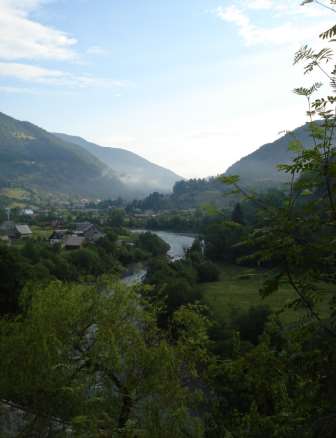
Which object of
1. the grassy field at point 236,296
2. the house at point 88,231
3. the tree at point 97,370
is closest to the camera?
the tree at point 97,370

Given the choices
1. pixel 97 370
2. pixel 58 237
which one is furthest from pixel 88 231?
pixel 97 370

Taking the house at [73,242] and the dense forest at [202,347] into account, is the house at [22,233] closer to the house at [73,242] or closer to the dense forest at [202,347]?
the house at [73,242]

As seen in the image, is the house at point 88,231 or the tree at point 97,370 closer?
the tree at point 97,370

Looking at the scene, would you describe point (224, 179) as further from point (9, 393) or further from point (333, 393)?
point (9, 393)

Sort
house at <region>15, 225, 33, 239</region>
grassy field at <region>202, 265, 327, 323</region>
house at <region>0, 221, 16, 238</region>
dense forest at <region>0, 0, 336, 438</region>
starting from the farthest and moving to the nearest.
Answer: house at <region>0, 221, 16, 238</region>
house at <region>15, 225, 33, 239</region>
grassy field at <region>202, 265, 327, 323</region>
dense forest at <region>0, 0, 336, 438</region>

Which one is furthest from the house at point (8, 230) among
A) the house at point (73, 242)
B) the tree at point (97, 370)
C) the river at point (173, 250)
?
the tree at point (97, 370)

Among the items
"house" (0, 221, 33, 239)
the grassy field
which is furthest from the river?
"house" (0, 221, 33, 239)

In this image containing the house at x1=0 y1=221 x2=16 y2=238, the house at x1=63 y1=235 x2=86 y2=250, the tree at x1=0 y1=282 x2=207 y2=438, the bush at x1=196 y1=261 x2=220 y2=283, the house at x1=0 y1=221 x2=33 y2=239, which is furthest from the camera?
the house at x1=0 y1=221 x2=16 y2=238

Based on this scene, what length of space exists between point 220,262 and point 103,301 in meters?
61.5

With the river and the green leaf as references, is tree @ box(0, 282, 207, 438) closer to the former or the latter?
the green leaf

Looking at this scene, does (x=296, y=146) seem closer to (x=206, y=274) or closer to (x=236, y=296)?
(x=236, y=296)

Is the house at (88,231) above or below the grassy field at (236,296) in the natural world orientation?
above

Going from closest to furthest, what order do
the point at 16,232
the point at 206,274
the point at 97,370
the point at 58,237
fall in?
the point at 97,370
the point at 206,274
the point at 58,237
the point at 16,232

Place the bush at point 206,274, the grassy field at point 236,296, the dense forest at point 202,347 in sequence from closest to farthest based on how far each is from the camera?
the dense forest at point 202,347 < the grassy field at point 236,296 < the bush at point 206,274
